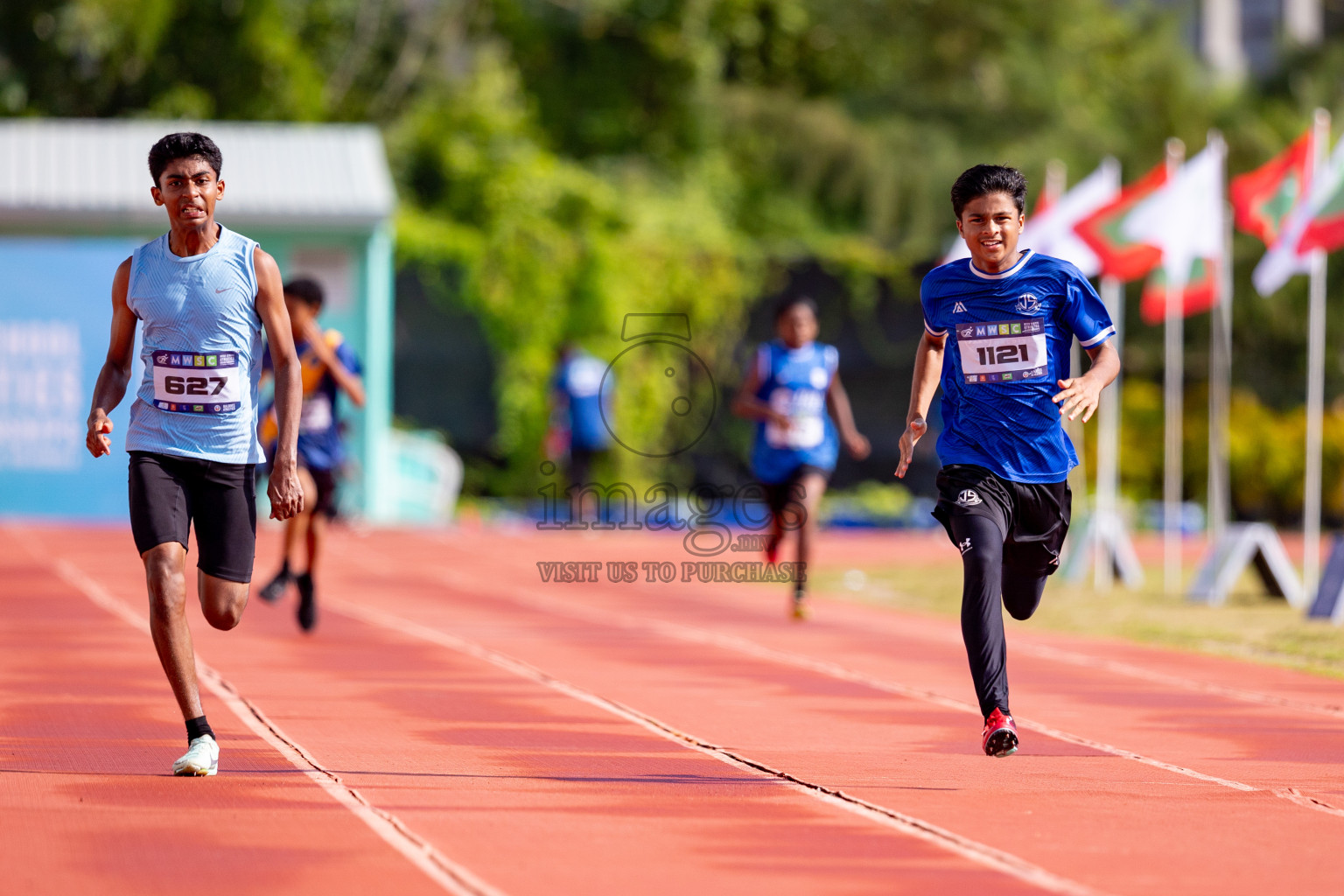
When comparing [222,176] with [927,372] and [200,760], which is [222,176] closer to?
[927,372]

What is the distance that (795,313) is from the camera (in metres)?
12.5

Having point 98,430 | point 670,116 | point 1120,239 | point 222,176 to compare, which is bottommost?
point 98,430

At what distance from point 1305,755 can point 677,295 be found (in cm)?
1827

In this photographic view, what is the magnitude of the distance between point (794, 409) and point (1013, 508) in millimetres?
5630

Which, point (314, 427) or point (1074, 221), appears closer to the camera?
point (314, 427)

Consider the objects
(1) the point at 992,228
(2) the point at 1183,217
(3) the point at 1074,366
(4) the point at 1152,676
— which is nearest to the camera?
(1) the point at 992,228

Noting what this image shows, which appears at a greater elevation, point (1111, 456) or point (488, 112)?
point (488, 112)

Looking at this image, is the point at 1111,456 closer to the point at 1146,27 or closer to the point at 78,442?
the point at 78,442

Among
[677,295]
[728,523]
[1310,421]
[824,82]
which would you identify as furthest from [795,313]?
[824,82]

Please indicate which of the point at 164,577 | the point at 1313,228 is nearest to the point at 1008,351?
the point at 164,577

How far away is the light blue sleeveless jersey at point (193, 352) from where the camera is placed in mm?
6352

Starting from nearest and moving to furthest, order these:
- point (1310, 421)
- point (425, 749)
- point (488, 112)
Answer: point (425, 749), point (1310, 421), point (488, 112)

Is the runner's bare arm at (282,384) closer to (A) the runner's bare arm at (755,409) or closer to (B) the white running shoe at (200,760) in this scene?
(B) the white running shoe at (200,760)

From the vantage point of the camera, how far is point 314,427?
441 inches
